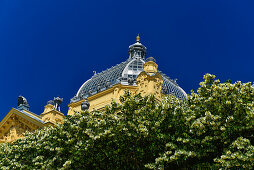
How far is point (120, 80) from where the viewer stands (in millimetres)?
39375

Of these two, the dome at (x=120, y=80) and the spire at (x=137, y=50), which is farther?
the spire at (x=137, y=50)

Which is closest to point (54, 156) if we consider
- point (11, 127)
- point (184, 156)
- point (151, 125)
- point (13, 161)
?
point (13, 161)

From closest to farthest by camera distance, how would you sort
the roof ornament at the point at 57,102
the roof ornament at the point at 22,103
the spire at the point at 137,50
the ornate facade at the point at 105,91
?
the ornate facade at the point at 105,91 < the roof ornament at the point at 22,103 < the roof ornament at the point at 57,102 < the spire at the point at 137,50

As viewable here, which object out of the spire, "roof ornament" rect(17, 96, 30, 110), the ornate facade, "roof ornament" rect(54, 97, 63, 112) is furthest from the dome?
"roof ornament" rect(17, 96, 30, 110)

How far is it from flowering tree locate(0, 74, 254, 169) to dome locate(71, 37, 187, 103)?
19299 millimetres

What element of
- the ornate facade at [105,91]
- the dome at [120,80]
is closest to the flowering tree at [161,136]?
the ornate facade at [105,91]

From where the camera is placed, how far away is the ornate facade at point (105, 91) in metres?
29.0

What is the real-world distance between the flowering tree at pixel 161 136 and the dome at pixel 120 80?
63.3 feet

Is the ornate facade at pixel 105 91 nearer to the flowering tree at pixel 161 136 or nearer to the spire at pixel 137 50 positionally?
the spire at pixel 137 50

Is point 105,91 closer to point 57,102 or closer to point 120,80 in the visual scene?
point 120,80

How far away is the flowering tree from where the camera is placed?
51.6 ft

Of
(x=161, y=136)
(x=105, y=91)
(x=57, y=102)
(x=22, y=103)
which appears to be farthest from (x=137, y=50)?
(x=161, y=136)

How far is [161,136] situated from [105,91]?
23342 millimetres

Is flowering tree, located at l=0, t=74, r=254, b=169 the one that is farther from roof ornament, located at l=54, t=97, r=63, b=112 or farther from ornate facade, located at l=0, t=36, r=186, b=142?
roof ornament, located at l=54, t=97, r=63, b=112
